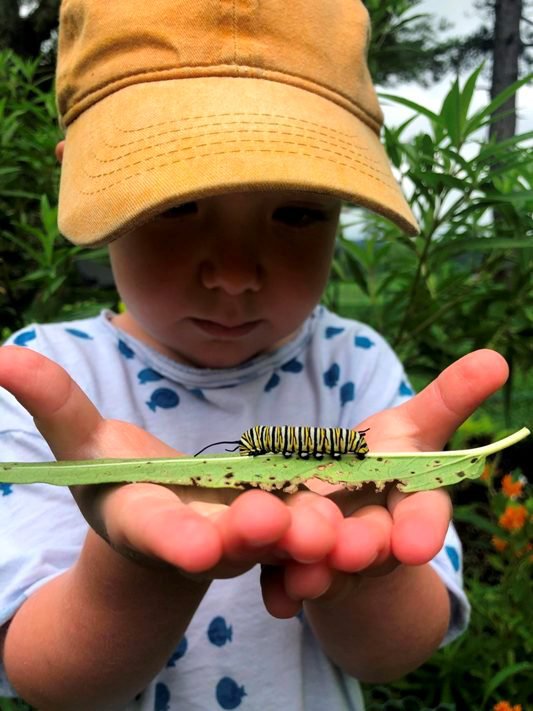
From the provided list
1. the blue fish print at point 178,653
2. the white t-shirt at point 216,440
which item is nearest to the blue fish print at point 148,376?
the white t-shirt at point 216,440

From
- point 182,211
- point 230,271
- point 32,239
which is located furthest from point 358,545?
point 32,239

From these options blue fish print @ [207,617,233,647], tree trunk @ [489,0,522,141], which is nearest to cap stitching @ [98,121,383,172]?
blue fish print @ [207,617,233,647]

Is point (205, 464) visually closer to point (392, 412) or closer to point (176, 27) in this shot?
point (392, 412)

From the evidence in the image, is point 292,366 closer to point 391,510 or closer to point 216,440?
point 216,440

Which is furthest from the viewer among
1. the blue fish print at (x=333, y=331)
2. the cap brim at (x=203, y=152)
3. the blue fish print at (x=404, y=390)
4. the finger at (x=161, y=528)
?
the blue fish print at (x=333, y=331)

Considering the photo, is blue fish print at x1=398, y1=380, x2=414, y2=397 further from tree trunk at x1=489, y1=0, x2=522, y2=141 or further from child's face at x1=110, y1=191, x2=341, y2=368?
tree trunk at x1=489, y1=0, x2=522, y2=141

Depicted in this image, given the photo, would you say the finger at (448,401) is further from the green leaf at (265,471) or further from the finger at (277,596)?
the finger at (277,596)
